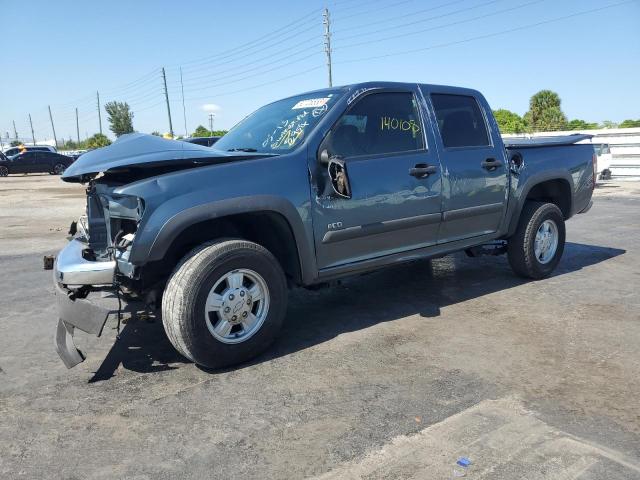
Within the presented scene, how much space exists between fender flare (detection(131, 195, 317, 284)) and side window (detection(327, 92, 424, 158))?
61cm

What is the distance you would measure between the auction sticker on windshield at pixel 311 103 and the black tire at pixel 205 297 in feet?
4.35

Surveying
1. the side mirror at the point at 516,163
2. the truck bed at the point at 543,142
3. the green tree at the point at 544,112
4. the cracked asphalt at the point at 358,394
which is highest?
the green tree at the point at 544,112

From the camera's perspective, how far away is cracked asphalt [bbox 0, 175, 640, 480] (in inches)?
93.8

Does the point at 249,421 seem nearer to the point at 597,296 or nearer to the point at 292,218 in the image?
the point at 292,218

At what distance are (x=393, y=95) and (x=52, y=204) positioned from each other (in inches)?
503

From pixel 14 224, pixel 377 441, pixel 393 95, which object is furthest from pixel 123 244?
pixel 14 224

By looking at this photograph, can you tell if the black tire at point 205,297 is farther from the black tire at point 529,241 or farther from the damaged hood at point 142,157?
the black tire at point 529,241

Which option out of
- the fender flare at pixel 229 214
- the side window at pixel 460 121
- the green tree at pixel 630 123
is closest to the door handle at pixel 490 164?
the side window at pixel 460 121

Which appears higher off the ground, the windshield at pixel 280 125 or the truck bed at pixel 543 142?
the windshield at pixel 280 125

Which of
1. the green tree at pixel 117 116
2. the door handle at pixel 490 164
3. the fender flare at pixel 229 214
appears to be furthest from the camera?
the green tree at pixel 117 116

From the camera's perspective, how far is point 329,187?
12.1ft

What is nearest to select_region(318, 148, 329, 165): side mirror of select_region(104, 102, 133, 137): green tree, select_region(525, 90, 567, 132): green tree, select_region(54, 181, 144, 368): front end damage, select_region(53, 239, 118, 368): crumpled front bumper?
select_region(54, 181, 144, 368): front end damage

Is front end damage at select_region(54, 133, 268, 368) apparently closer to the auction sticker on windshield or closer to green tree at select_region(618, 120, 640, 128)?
the auction sticker on windshield

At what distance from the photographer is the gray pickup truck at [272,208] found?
10.4 feet
